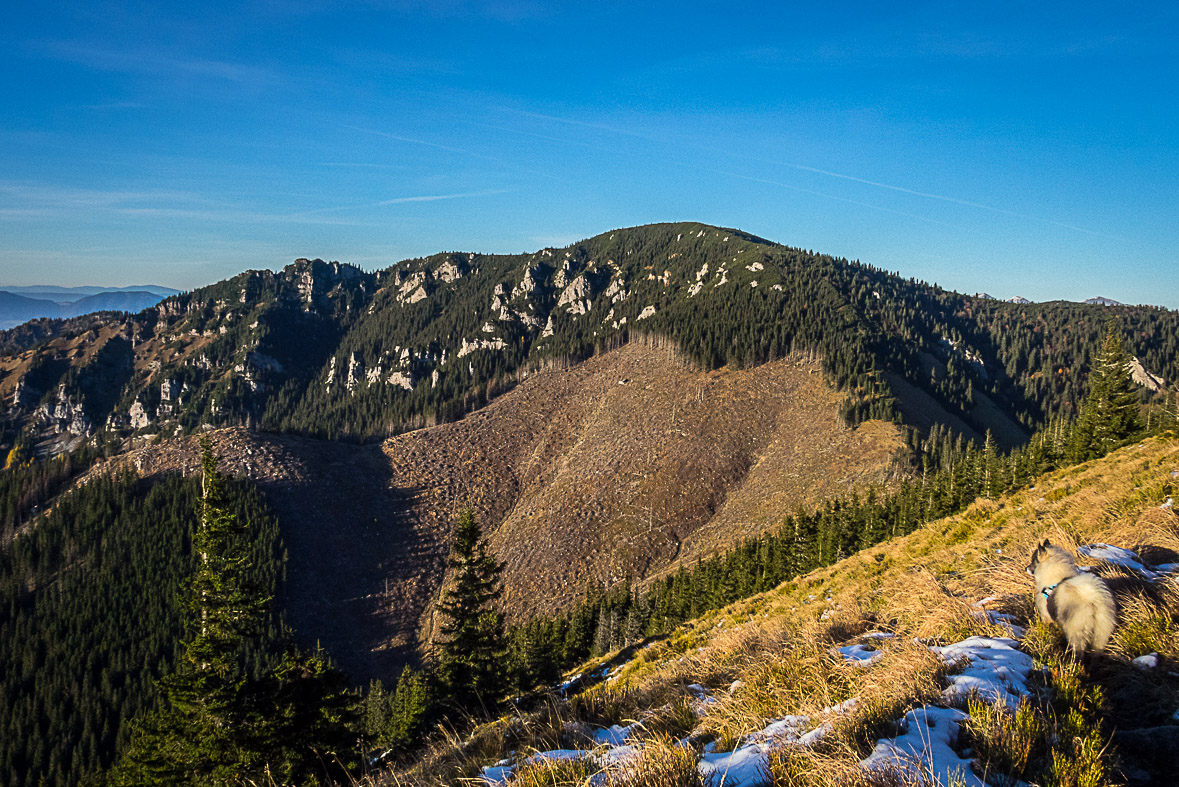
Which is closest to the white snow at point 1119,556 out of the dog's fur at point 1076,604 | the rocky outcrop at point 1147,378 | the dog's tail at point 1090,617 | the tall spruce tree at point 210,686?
the dog's fur at point 1076,604

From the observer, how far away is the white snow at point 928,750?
2969 millimetres

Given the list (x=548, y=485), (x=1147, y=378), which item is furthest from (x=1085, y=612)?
(x=1147, y=378)

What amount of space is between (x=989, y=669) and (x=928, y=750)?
2.01 meters

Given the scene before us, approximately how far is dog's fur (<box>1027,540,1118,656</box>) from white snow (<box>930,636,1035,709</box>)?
0.51m

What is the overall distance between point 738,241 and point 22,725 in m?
203

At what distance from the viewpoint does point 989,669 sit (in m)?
4.54

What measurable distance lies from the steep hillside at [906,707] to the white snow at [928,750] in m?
0.01

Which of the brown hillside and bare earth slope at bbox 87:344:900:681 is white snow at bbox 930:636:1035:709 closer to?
the brown hillside

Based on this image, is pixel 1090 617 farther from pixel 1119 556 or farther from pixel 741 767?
pixel 741 767

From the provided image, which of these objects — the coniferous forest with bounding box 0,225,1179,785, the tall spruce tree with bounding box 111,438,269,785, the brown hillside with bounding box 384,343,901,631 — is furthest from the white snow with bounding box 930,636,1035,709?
the brown hillside with bounding box 384,343,901,631

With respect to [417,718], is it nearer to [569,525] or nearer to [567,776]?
[567,776]

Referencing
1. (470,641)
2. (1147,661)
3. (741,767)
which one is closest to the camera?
(741,767)

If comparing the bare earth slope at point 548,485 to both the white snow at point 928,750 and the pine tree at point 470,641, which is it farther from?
the white snow at point 928,750

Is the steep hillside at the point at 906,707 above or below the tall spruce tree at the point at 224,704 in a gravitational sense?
above
